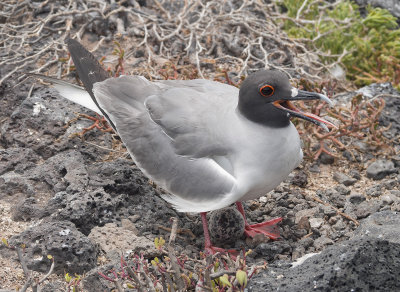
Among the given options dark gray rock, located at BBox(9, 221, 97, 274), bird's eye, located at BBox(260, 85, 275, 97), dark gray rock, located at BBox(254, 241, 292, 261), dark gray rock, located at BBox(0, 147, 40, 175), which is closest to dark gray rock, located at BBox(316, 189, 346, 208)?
dark gray rock, located at BBox(254, 241, 292, 261)

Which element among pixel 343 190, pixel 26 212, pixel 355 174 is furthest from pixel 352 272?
pixel 26 212

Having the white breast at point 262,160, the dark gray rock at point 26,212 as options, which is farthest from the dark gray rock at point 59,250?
the white breast at point 262,160

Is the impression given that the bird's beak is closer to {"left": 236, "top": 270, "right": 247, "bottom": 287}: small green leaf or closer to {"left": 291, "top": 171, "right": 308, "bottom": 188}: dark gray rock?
Result: {"left": 291, "top": 171, "right": 308, "bottom": 188}: dark gray rock

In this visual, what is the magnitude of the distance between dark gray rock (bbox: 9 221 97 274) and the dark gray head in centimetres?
142

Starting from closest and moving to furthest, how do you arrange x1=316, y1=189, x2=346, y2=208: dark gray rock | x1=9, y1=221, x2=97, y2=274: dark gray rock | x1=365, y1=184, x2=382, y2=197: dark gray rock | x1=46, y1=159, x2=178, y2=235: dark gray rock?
x1=9, y1=221, x2=97, y2=274: dark gray rock < x1=46, y1=159, x2=178, y2=235: dark gray rock < x1=316, y1=189, x2=346, y2=208: dark gray rock < x1=365, y1=184, x2=382, y2=197: dark gray rock

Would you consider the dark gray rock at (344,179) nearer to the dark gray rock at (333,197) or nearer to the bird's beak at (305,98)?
the dark gray rock at (333,197)

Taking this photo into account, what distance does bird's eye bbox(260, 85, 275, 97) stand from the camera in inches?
164

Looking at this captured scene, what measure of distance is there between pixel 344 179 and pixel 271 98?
155cm

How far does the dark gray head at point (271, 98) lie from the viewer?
4.17m

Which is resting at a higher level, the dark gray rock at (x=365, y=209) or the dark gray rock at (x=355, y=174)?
the dark gray rock at (x=365, y=209)

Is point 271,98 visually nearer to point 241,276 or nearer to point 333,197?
point 333,197

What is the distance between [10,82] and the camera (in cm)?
611

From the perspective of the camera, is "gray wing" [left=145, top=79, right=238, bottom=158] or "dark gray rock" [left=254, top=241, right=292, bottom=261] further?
"dark gray rock" [left=254, top=241, right=292, bottom=261]

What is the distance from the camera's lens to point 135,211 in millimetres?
4797
